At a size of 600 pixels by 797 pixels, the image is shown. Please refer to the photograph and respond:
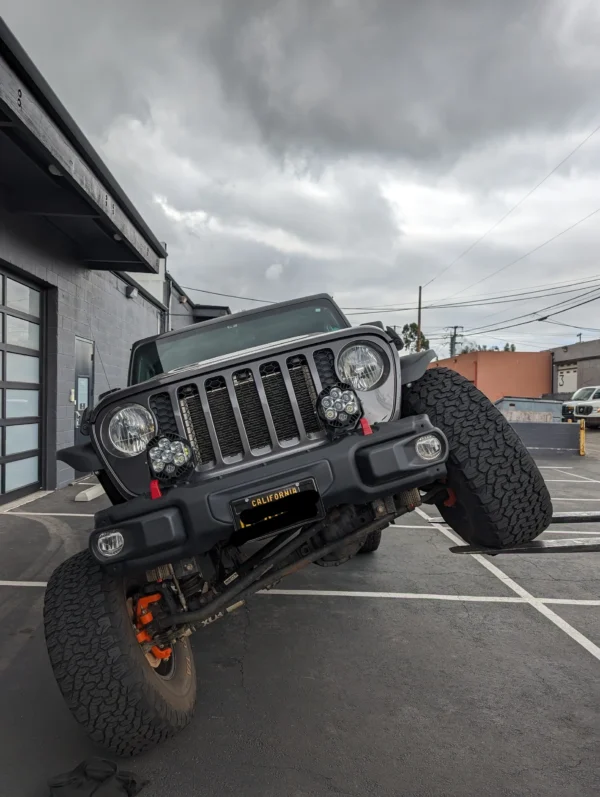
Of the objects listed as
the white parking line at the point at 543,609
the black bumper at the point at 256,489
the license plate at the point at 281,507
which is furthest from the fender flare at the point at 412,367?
the white parking line at the point at 543,609

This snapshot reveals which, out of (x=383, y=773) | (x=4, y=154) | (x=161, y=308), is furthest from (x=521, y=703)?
(x=161, y=308)

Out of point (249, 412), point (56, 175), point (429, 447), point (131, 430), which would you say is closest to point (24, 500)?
point (56, 175)

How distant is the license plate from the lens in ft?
7.45

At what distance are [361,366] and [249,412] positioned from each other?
1.84 ft

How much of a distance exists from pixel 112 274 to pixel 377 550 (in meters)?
8.81

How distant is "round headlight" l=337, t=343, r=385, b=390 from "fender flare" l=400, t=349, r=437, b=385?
0.14 meters

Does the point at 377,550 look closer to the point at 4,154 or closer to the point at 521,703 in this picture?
Answer: the point at 521,703

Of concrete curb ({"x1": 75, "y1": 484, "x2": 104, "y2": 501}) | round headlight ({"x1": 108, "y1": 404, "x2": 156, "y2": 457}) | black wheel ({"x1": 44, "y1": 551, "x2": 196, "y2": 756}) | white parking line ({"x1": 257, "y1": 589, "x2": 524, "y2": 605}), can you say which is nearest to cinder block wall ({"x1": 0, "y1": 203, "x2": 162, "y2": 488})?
concrete curb ({"x1": 75, "y1": 484, "x2": 104, "y2": 501})

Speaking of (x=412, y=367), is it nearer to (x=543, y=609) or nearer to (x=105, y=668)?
(x=105, y=668)

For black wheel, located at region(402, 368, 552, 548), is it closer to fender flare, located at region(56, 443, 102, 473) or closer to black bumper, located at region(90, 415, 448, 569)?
black bumper, located at region(90, 415, 448, 569)

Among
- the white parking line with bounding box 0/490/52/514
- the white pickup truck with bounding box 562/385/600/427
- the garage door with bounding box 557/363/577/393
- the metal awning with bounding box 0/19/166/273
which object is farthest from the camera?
the garage door with bounding box 557/363/577/393

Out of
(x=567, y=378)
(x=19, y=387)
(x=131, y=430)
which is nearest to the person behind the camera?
(x=131, y=430)

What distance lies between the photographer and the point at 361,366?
2652 mm

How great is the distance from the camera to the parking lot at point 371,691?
2258 mm
